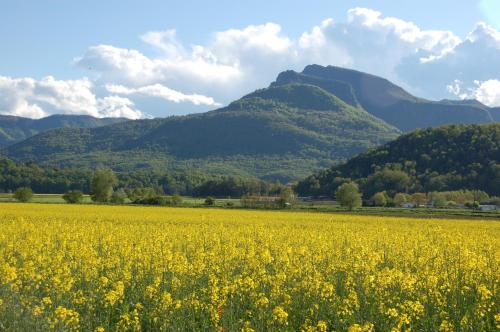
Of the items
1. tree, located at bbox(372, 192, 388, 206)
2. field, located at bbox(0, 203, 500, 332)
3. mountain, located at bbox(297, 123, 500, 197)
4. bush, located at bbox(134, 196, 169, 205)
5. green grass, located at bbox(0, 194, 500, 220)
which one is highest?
mountain, located at bbox(297, 123, 500, 197)

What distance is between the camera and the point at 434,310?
1196cm

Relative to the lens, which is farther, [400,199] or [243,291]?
[400,199]

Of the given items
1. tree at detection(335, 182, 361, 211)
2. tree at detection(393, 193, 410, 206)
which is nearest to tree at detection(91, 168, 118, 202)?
tree at detection(335, 182, 361, 211)

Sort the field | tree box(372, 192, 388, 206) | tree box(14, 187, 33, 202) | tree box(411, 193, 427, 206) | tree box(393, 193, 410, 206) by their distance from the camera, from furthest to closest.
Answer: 1. tree box(411, 193, 427, 206)
2. tree box(372, 192, 388, 206)
3. tree box(393, 193, 410, 206)
4. tree box(14, 187, 33, 202)
5. the field

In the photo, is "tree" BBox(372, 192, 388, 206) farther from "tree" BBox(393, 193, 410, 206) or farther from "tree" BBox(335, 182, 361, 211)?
"tree" BBox(335, 182, 361, 211)

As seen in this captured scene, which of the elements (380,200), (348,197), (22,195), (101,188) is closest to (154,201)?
(101,188)

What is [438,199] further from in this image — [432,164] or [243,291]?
[243,291]

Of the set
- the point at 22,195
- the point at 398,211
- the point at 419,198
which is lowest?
→ the point at 398,211

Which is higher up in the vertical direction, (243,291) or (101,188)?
(101,188)

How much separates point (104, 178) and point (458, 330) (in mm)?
87957

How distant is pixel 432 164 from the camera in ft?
364

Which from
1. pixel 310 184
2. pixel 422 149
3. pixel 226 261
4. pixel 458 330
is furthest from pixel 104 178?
pixel 458 330

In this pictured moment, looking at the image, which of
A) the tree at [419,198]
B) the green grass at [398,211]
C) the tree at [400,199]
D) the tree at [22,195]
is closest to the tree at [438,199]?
the tree at [419,198]

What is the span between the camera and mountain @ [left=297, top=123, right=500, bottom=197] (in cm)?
10300
